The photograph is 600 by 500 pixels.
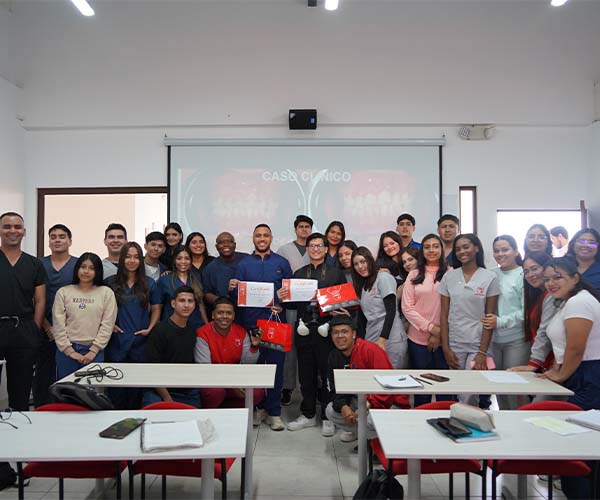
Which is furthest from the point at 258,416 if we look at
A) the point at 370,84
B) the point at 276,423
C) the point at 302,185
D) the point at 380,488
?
the point at 370,84

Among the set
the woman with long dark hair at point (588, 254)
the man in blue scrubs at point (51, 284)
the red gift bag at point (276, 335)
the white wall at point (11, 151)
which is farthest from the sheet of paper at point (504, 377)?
the white wall at point (11, 151)

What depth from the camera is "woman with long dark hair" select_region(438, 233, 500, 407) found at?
325cm

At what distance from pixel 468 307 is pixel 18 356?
11.4 feet

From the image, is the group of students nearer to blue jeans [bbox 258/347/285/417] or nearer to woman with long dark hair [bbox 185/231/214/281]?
blue jeans [bbox 258/347/285/417]

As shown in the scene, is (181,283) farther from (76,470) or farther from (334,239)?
(76,470)

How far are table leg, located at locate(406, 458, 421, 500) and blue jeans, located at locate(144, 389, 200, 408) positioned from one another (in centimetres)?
173

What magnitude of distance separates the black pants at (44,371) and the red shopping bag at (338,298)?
2436mm

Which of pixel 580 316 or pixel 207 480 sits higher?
pixel 580 316

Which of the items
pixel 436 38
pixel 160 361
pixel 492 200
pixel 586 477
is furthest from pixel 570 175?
pixel 160 361

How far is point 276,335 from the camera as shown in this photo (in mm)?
3430

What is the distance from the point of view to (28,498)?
2.66m

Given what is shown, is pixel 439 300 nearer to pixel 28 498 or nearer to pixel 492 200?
pixel 492 200

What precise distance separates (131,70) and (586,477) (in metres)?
5.82

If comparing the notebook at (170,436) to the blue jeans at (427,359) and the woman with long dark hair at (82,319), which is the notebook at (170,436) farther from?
the blue jeans at (427,359)
